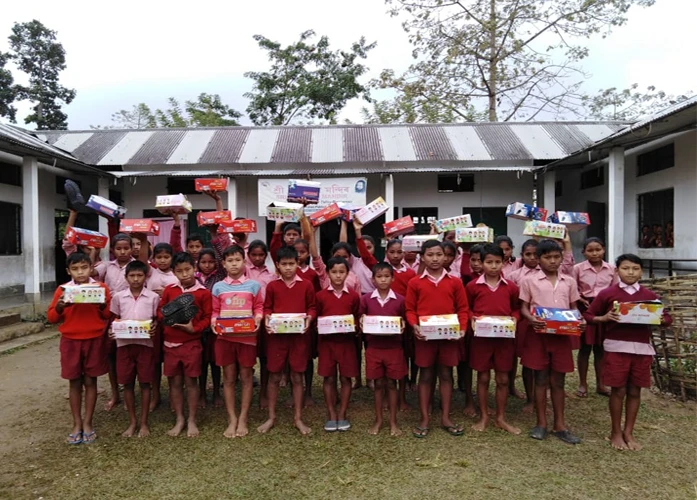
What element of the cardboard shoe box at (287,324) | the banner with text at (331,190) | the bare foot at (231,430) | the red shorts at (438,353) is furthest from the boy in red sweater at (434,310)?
the banner with text at (331,190)

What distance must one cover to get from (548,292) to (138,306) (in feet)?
10.2

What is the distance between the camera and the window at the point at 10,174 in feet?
28.1

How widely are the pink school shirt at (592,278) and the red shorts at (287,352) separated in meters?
2.64

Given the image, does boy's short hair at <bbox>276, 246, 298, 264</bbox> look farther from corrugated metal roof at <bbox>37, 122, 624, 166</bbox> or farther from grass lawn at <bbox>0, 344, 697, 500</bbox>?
corrugated metal roof at <bbox>37, 122, 624, 166</bbox>

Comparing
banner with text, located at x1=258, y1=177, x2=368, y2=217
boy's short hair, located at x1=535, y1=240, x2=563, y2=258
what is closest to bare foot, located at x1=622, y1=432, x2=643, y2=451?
boy's short hair, located at x1=535, y1=240, x2=563, y2=258

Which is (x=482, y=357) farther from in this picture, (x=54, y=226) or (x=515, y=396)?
(x=54, y=226)

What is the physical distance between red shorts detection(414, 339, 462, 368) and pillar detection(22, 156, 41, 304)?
24.9 ft

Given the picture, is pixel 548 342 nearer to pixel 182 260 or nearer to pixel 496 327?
pixel 496 327

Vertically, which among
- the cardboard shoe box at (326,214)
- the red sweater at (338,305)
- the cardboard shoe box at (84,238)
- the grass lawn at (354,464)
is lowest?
the grass lawn at (354,464)

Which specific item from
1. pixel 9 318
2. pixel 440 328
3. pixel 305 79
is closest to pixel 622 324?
pixel 440 328

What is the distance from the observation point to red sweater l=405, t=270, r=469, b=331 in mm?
3250

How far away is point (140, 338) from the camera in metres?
3.13

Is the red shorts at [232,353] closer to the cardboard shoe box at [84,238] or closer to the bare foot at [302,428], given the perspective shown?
the bare foot at [302,428]

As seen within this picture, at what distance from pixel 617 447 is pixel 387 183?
7.42 meters
